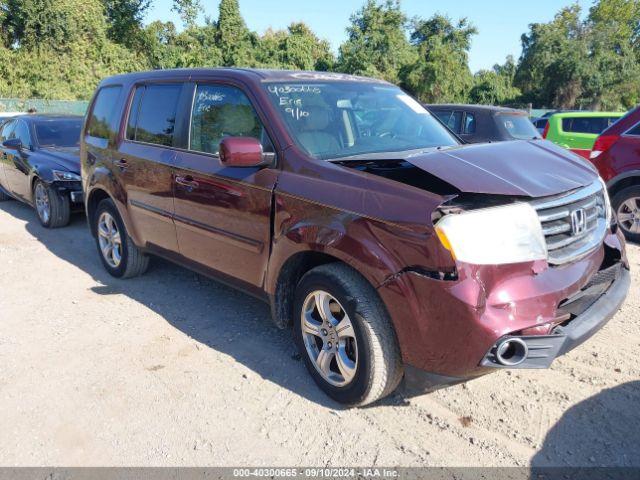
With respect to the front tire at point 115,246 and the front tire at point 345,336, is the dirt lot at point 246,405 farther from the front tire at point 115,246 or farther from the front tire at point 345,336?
the front tire at point 115,246

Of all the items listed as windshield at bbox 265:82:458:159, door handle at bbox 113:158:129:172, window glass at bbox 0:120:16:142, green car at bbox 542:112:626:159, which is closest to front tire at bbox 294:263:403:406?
windshield at bbox 265:82:458:159

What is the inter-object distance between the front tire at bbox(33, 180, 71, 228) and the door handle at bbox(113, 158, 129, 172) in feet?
9.74

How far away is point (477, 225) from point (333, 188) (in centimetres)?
83

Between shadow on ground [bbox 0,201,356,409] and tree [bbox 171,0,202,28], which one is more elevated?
tree [bbox 171,0,202,28]

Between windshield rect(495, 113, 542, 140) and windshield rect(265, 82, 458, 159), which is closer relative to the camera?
windshield rect(265, 82, 458, 159)

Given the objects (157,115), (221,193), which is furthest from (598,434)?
(157,115)

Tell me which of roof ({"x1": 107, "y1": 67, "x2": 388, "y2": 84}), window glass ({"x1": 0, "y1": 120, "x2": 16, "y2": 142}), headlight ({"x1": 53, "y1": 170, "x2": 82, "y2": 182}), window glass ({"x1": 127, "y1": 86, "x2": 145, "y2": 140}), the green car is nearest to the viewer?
roof ({"x1": 107, "y1": 67, "x2": 388, "y2": 84})

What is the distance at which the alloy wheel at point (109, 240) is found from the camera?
5.25 metres

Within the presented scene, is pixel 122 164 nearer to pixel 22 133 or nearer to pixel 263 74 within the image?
pixel 263 74

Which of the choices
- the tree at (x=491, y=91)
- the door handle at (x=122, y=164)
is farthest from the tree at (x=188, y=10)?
the door handle at (x=122, y=164)

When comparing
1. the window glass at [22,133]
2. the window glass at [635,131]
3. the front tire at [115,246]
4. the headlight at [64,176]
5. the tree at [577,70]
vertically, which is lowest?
the front tire at [115,246]

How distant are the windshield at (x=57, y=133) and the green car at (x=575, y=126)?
27.1ft

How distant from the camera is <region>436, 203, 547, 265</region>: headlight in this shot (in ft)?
8.14

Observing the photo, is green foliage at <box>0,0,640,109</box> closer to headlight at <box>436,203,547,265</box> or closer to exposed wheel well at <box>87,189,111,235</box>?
exposed wheel well at <box>87,189,111,235</box>
